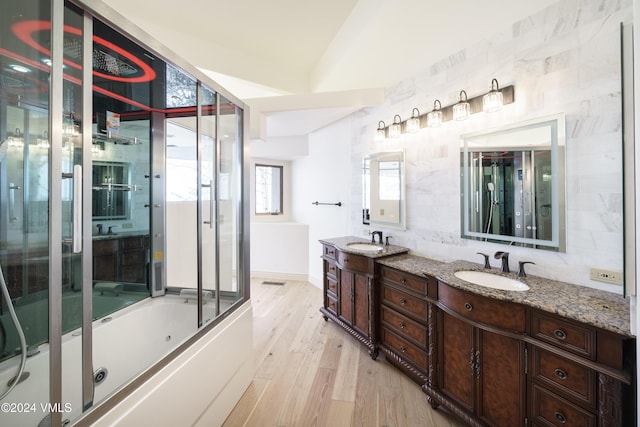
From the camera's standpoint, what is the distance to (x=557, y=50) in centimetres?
155

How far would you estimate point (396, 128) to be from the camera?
2.65 meters

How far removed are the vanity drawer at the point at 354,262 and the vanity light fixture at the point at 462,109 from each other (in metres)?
1.35

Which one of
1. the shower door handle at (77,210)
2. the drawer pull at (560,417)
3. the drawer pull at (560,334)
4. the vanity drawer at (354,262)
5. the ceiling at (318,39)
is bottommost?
the drawer pull at (560,417)

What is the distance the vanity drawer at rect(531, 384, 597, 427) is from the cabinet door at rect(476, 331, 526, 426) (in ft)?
0.18

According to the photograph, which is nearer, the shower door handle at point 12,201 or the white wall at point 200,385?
the white wall at point 200,385

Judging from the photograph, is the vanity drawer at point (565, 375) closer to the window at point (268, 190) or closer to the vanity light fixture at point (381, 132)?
the vanity light fixture at point (381, 132)

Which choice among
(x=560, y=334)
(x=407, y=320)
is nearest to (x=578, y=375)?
(x=560, y=334)

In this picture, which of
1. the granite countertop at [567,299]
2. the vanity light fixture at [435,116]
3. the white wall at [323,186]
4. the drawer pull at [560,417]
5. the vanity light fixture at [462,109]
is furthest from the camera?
the white wall at [323,186]

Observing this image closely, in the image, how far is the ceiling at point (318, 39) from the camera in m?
2.02

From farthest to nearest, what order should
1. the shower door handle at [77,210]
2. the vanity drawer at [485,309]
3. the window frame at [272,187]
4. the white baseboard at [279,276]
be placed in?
the window frame at [272,187] < the white baseboard at [279,276] < the vanity drawer at [485,309] < the shower door handle at [77,210]

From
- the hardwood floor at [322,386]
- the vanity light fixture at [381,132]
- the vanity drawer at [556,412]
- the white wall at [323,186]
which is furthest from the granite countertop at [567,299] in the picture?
the white wall at [323,186]

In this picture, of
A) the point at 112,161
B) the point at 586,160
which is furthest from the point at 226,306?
the point at 586,160

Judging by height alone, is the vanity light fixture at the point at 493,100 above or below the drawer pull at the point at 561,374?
above

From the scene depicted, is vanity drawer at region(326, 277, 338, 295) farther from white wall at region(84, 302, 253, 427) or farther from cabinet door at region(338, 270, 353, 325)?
white wall at region(84, 302, 253, 427)
